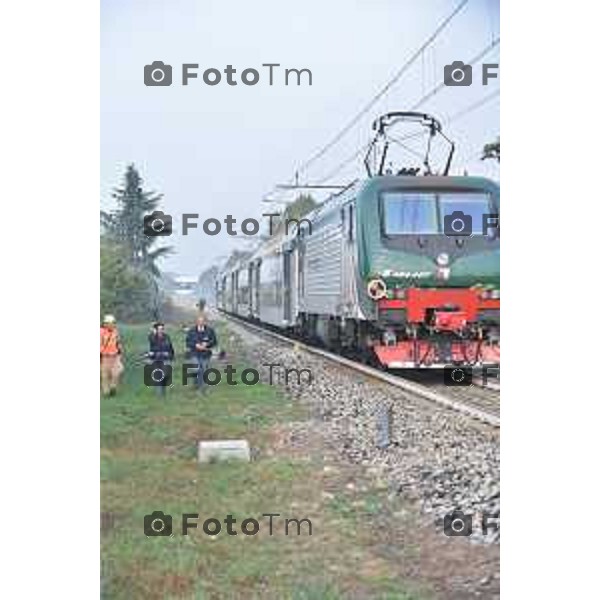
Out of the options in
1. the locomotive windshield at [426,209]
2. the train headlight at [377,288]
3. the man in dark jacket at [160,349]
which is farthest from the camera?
the train headlight at [377,288]

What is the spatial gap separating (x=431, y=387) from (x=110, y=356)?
1.08m

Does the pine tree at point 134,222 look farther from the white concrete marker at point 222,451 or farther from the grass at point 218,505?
the white concrete marker at point 222,451

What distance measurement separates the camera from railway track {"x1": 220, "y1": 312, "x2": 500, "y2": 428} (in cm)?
345

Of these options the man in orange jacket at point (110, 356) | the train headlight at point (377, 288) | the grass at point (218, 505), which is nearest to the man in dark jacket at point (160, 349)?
the grass at point (218, 505)

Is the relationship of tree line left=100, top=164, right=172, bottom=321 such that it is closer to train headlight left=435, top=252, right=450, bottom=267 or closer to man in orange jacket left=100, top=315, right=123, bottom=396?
man in orange jacket left=100, top=315, right=123, bottom=396

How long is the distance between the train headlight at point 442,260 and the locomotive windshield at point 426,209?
0.09 metres

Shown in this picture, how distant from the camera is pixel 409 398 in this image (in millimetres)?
3562

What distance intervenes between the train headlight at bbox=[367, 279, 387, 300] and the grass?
2.58 ft

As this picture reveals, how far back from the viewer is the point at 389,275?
4.18 metres

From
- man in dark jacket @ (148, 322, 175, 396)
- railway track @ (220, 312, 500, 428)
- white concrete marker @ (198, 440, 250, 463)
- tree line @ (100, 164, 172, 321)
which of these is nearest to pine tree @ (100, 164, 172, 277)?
tree line @ (100, 164, 172, 321)

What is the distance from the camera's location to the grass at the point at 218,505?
3.07m
